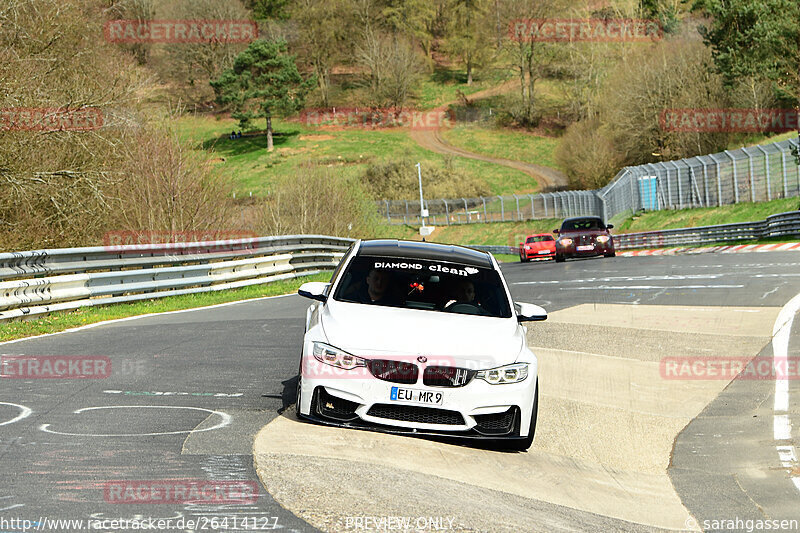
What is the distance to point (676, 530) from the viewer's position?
5.79m

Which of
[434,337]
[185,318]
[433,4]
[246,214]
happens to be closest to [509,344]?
[434,337]

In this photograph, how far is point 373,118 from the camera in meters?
120

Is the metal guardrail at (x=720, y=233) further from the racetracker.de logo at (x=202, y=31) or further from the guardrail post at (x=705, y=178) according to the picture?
the racetracker.de logo at (x=202, y=31)

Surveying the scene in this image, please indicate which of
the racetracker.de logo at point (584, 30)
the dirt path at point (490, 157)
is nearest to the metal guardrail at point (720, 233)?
the dirt path at point (490, 157)

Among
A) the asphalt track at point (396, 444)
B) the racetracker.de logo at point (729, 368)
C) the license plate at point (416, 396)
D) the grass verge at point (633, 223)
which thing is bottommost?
the grass verge at point (633, 223)

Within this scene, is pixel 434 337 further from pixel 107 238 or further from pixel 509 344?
pixel 107 238

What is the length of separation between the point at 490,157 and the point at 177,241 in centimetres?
8237

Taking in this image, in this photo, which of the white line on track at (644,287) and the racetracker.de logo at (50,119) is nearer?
the racetracker.de logo at (50,119)

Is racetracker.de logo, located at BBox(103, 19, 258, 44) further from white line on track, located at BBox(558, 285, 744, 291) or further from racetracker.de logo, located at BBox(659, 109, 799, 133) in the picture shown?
white line on track, located at BBox(558, 285, 744, 291)

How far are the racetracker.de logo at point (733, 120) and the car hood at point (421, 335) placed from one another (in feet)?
191

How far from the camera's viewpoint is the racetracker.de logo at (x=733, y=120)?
61156 mm

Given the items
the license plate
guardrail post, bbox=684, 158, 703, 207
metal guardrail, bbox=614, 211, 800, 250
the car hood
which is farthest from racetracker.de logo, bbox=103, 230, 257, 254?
guardrail post, bbox=684, 158, 703, 207

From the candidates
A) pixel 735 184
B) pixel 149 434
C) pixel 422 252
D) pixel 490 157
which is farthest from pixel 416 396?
pixel 490 157

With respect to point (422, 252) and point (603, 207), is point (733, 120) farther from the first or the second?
point (422, 252)
